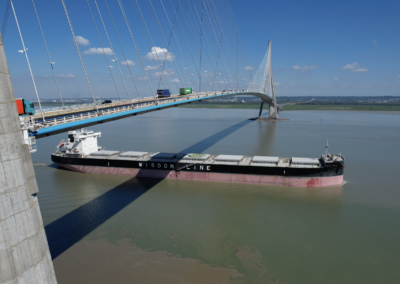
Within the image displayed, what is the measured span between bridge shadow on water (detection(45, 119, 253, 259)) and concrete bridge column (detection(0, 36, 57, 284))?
445 centimetres

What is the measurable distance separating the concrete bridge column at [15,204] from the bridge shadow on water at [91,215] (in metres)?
4.45

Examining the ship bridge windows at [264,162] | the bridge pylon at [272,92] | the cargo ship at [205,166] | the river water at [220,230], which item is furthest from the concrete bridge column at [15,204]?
the bridge pylon at [272,92]

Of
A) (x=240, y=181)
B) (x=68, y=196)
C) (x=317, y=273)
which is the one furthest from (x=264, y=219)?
(x=68, y=196)

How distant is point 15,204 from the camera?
4465 millimetres

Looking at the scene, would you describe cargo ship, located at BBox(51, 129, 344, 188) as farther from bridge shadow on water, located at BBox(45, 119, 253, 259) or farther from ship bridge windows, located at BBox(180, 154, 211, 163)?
bridge shadow on water, located at BBox(45, 119, 253, 259)

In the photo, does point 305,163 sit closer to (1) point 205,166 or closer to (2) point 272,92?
(1) point 205,166

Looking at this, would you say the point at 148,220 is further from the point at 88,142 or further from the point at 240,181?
the point at 88,142

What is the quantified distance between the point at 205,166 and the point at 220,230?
6.25 metres

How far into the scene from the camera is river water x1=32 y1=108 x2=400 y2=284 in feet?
25.5

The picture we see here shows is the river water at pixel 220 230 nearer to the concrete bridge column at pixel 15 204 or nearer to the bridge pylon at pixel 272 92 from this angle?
the concrete bridge column at pixel 15 204

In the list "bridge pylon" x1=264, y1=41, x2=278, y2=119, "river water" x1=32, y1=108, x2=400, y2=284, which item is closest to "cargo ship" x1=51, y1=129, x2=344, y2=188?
"river water" x1=32, y1=108, x2=400, y2=284

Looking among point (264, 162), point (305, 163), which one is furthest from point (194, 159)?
point (305, 163)

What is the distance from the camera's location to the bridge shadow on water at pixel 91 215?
942cm

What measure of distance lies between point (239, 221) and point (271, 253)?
2.42 meters
